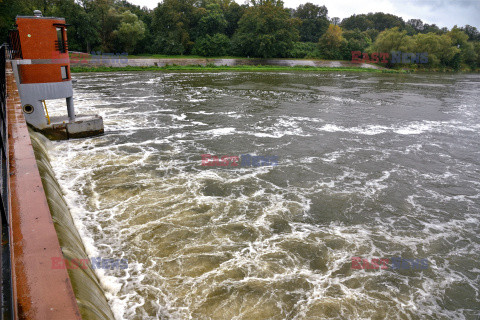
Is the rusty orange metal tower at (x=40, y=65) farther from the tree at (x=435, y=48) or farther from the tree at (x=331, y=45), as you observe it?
the tree at (x=435, y=48)

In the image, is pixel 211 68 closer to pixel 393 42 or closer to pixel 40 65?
pixel 393 42

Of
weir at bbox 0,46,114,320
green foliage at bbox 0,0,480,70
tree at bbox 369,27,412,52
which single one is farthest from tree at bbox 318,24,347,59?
weir at bbox 0,46,114,320

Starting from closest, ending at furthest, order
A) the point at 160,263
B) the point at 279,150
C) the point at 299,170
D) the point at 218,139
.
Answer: the point at 160,263
the point at 299,170
the point at 279,150
the point at 218,139

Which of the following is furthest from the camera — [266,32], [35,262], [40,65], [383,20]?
[383,20]

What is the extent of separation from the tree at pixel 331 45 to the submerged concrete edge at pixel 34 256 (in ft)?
247

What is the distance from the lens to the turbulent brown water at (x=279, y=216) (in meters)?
6.34

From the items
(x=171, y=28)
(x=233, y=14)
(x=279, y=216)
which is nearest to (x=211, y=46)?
(x=171, y=28)

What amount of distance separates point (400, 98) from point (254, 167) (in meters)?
24.9

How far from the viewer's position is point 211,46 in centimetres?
6309

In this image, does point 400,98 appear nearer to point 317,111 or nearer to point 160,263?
point 317,111

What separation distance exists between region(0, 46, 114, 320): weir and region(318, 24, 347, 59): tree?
245 ft

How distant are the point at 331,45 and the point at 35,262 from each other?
78.4 meters

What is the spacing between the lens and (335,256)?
25.0 ft

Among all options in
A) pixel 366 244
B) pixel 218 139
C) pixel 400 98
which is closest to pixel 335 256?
pixel 366 244
